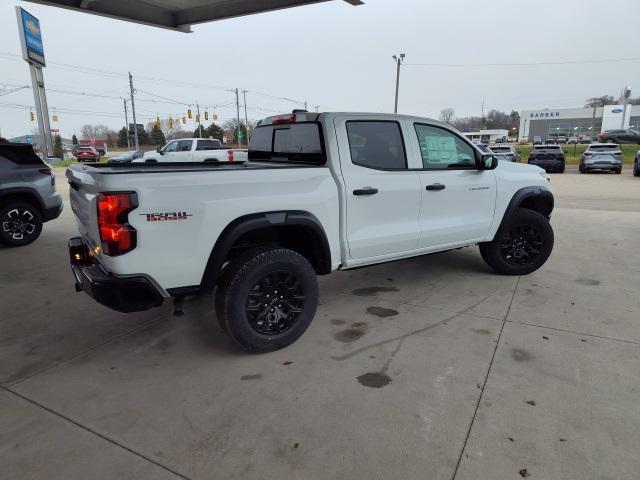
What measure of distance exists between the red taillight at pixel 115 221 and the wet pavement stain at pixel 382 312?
2406 mm

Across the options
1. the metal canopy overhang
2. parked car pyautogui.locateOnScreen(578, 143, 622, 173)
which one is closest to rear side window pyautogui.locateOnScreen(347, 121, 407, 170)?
the metal canopy overhang

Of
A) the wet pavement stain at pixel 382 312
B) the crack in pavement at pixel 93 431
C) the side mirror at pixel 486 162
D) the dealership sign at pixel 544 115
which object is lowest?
the crack in pavement at pixel 93 431

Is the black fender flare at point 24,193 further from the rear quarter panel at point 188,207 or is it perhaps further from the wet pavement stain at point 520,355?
the wet pavement stain at point 520,355

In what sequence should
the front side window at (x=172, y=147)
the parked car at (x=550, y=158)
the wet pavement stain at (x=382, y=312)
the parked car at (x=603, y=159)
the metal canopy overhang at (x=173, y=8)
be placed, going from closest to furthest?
the wet pavement stain at (x=382, y=312), the metal canopy overhang at (x=173, y=8), the front side window at (x=172, y=147), the parked car at (x=603, y=159), the parked car at (x=550, y=158)

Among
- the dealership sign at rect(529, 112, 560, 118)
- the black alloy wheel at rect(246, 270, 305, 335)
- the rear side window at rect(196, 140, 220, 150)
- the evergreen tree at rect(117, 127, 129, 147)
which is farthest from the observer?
the dealership sign at rect(529, 112, 560, 118)

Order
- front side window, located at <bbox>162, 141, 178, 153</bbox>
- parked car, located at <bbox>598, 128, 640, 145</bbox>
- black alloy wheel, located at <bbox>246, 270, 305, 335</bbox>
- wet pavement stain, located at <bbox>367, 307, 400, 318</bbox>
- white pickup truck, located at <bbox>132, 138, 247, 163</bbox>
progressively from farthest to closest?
parked car, located at <bbox>598, 128, 640, 145</bbox> → front side window, located at <bbox>162, 141, 178, 153</bbox> → white pickup truck, located at <bbox>132, 138, 247, 163</bbox> → wet pavement stain, located at <bbox>367, 307, 400, 318</bbox> → black alloy wheel, located at <bbox>246, 270, 305, 335</bbox>

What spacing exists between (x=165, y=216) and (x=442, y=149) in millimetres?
2896

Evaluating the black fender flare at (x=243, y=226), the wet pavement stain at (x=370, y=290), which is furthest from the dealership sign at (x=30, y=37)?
the black fender flare at (x=243, y=226)

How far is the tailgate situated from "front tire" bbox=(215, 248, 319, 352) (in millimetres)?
949

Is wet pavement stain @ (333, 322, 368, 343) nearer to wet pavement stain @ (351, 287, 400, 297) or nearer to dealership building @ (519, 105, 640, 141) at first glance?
wet pavement stain @ (351, 287, 400, 297)

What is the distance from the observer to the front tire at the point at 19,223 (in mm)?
6969

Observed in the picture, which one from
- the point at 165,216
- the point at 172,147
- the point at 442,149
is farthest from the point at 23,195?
the point at 172,147

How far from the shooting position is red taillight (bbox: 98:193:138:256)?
2717 millimetres

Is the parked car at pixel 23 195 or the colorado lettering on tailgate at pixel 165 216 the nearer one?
the colorado lettering on tailgate at pixel 165 216
